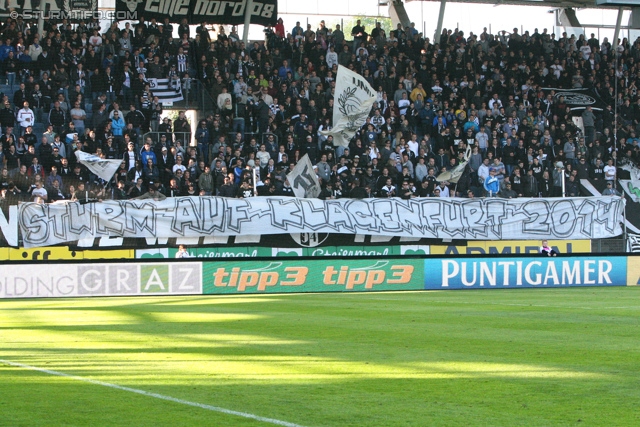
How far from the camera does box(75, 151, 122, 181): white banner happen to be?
26047mm

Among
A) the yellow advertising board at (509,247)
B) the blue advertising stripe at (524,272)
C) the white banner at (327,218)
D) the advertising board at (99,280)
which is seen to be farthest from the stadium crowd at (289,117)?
the blue advertising stripe at (524,272)

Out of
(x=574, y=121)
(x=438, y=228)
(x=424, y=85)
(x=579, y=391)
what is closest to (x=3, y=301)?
(x=438, y=228)

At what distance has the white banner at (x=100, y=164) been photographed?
2605 cm

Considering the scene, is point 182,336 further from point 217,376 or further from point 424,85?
Answer: point 424,85

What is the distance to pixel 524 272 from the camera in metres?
26.0

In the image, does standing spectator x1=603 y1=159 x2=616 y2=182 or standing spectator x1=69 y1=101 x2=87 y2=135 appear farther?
standing spectator x1=603 y1=159 x2=616 y2=182

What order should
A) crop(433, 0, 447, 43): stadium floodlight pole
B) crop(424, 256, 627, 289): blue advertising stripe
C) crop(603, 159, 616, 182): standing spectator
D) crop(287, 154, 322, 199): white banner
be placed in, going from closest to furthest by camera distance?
1. crop(424, 256, 627, 289): blue advertising stripe
2. crop(287, 154, 322, 199): white banner
3. crop(603, 159, 616, 182): standing spectator
4. crop(433, 0, 447, 43): stadium floodlight pole

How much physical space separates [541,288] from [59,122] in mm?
14564

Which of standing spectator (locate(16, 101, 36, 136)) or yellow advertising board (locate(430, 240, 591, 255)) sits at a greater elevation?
standing spectator (locate(16, 101, 36, 136))

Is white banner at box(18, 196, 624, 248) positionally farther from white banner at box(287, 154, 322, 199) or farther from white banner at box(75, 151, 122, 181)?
white banner at box(75, 151, 122, 181)

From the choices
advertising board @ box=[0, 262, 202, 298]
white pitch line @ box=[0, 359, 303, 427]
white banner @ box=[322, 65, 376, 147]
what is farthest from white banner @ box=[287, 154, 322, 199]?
white pitch line @ box=[0, 359, 303, 427]

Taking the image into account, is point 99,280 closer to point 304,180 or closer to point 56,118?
point 56,118

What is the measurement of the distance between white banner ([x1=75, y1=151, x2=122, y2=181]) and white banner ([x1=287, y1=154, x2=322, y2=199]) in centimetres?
514

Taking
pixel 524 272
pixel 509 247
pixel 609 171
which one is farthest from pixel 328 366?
pixel 609 171
